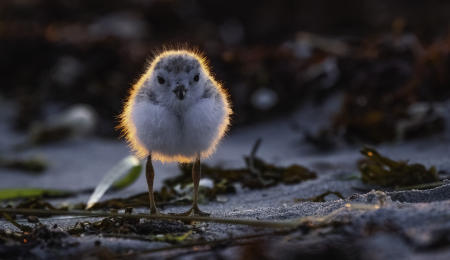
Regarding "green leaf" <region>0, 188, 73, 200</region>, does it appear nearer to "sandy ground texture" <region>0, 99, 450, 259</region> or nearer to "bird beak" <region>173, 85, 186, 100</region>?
"sandy ground texture" <region>0, 99, 450, 259</region>

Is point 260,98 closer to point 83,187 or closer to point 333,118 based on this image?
point 333,118

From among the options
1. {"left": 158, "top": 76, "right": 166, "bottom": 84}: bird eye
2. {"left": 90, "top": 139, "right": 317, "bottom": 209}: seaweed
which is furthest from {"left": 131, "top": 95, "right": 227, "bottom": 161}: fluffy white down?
{"left": 90, "top": 139, "right": 317, "bottom": 209}: seaweed

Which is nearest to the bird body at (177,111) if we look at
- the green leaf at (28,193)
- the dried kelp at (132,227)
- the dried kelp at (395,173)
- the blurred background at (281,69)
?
the dried kelp at (132,227)

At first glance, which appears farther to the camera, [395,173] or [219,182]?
[219,182]

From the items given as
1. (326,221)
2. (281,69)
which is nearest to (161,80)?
(326,221)

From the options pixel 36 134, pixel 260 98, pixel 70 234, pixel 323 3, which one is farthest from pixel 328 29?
pixel 70 234

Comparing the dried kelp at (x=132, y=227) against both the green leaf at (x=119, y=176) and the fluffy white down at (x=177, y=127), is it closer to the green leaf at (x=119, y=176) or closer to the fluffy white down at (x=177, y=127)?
the fluffy white down at (x=177, y=127)

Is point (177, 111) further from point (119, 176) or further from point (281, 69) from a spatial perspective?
point (281, 69)
